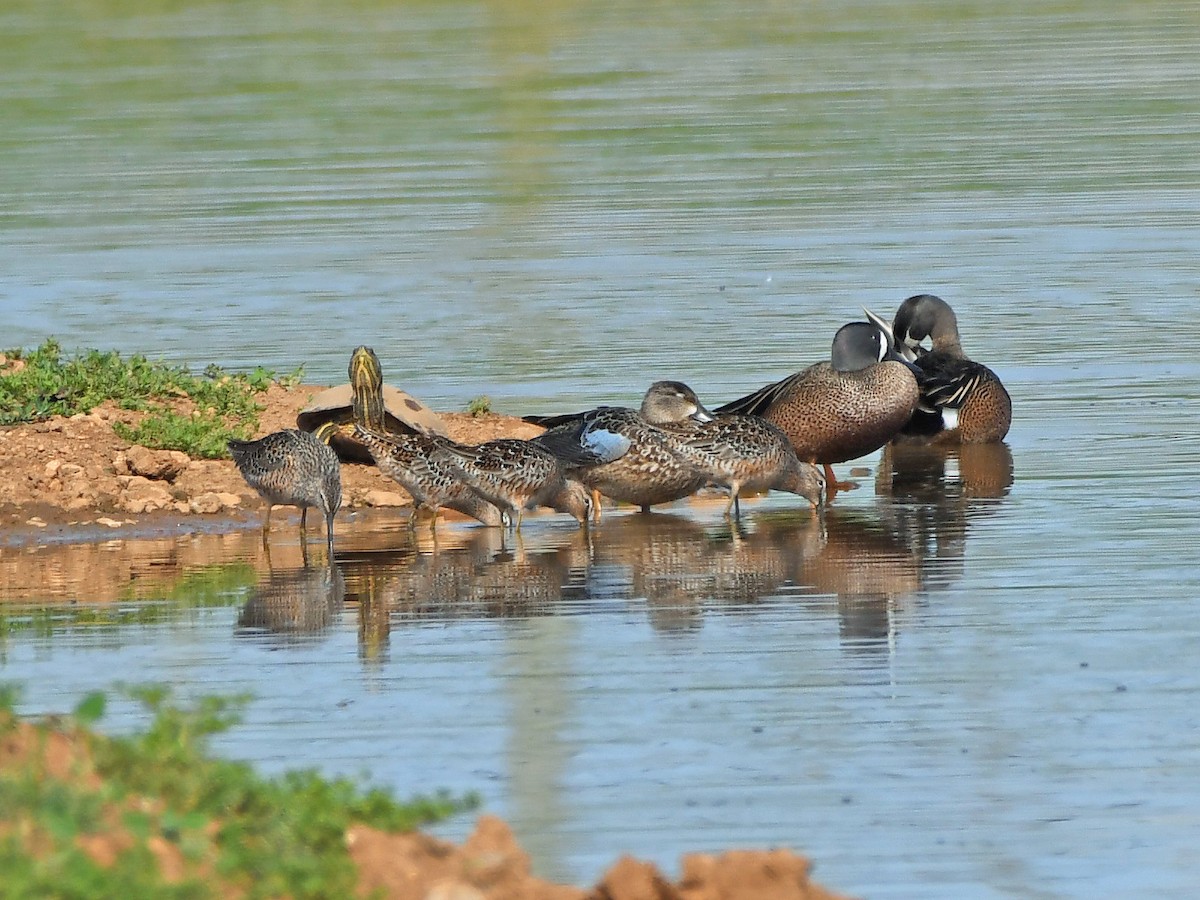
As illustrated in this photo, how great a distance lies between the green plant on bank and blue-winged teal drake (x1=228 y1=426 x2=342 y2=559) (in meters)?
5.42

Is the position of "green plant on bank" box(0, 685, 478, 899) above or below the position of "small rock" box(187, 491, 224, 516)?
below

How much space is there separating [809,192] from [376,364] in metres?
13.0

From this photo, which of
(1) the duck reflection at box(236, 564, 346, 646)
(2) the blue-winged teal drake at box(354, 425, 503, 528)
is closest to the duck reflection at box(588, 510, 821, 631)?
(2) the blue-winged teal drake at box(354, 425, 503, 528)

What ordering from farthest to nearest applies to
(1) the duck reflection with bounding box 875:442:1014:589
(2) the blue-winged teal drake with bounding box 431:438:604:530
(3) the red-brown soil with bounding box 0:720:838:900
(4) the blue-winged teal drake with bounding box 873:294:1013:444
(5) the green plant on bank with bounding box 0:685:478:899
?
1. (4) the blue-winged teal drake with bounding box 873:294:1013:444
2. (2) the blue-winged teal drake with bounding box 431:438:604:530
3. (1) the duck reflection with bounding box 875:442:1014:589
4. (3) the red-brown soil with bounding box 0:720:838:900
5. (5) the green plant on bank with bounding box 0:685:478:899

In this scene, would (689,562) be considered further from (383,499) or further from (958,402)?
(958,402)

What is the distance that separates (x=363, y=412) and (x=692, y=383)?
3.26 m

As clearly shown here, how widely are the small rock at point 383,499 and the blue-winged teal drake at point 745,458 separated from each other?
153 cm

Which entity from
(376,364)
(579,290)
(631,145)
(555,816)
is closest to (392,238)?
(579,290)

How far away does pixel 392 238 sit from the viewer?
903 inches

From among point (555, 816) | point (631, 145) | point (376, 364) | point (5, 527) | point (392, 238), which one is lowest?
point (555, 816)

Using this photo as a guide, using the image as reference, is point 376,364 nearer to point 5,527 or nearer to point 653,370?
point 5,527

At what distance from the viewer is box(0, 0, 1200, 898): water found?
7762 mm

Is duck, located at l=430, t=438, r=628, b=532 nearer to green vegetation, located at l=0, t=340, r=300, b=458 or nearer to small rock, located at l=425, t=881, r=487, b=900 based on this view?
green vegetation, located at l=0, t=340, r=300, b=458

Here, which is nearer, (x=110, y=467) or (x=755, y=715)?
(x=755, y=715)
